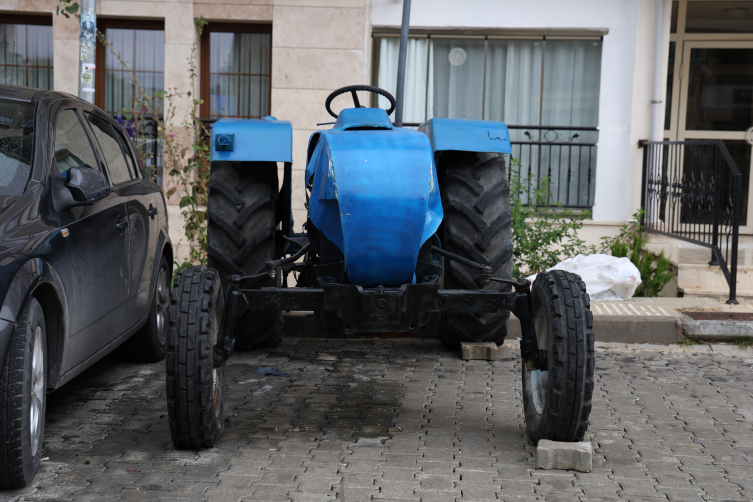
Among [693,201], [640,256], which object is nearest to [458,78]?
[640,256]

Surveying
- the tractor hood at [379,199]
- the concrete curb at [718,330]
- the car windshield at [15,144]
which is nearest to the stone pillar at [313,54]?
the concrete curb at [718,330]

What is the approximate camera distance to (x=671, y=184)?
29.5ft

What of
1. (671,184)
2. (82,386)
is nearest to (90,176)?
(82,386)

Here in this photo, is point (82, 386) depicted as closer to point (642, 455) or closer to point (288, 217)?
point (288, 217)

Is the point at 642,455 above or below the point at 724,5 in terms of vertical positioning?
below

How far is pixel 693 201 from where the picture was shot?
855cm

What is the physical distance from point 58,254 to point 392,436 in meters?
1.87

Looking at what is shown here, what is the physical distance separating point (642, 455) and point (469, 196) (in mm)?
1982

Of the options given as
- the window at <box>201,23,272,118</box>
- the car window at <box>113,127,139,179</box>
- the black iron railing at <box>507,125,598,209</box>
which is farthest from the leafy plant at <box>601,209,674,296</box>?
the car window at <box>113,127,139,179</box>

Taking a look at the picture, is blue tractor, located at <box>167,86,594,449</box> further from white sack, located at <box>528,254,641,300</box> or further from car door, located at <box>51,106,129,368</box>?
white sack, located at <box>528,254,641,300</box>

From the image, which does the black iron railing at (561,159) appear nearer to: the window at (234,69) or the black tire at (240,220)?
the window at (234,69)

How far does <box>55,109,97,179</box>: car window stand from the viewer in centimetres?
422

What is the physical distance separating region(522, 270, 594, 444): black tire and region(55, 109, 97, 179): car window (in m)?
2.49

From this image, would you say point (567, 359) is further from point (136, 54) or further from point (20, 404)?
point (136, 54)
